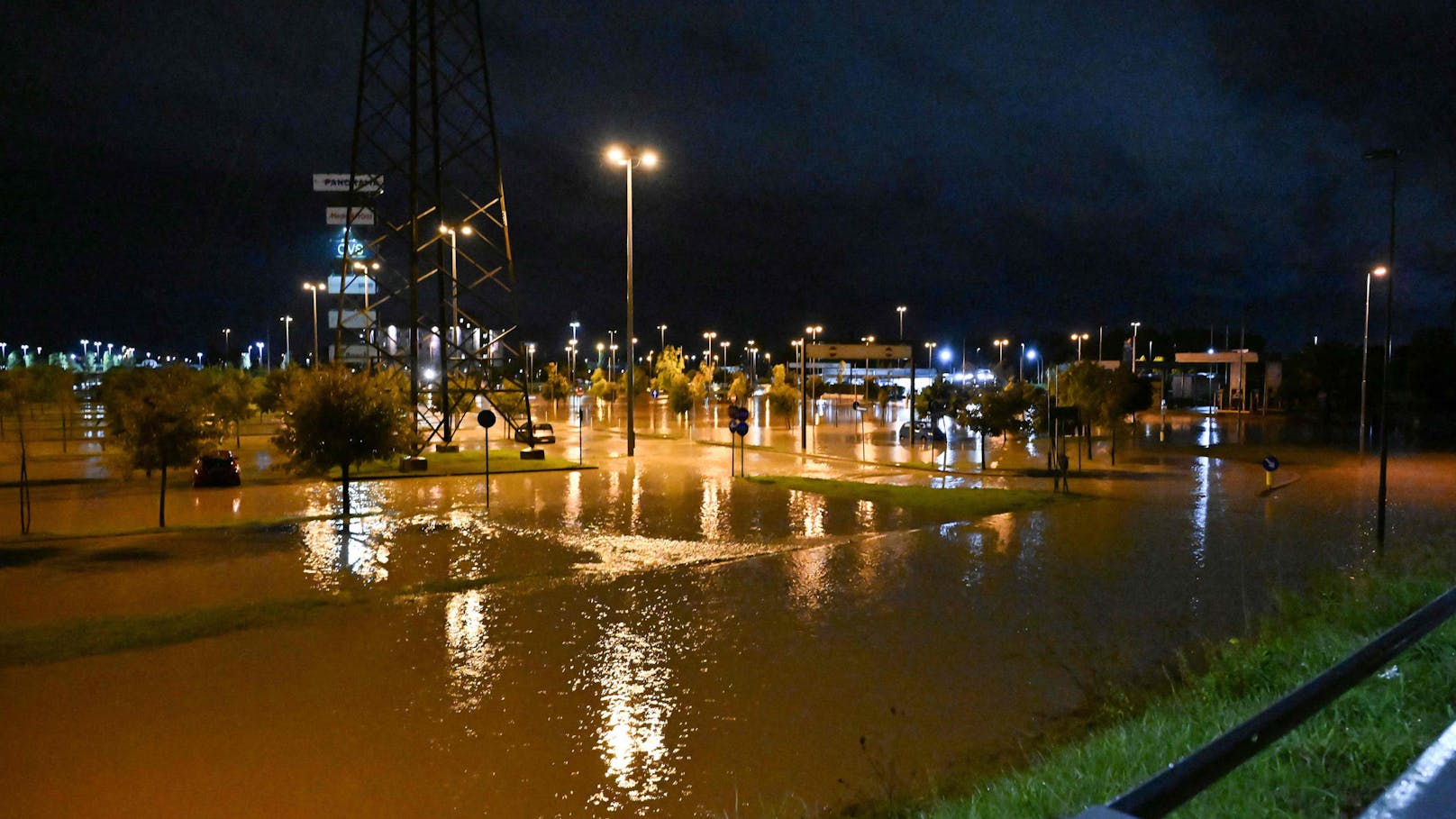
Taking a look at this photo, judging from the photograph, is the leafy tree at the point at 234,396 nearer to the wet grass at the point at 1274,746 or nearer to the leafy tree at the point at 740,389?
the wet grass at the point at 1274,746

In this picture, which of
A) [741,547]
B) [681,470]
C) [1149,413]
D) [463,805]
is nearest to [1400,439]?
[1149,413]

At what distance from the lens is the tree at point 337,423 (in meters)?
20.2

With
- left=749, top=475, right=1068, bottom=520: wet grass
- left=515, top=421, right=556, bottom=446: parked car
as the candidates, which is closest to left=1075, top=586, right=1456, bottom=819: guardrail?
left=749, top=475, right=1068, bottom=520: wet grass

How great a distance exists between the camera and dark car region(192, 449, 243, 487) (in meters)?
26.8

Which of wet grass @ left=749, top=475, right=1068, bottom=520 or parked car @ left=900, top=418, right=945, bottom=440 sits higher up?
parked car @ left=900, top=418, right=945, bottom=440

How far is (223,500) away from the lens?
78.5ft

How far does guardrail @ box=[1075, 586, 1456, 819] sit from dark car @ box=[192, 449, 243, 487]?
28384 millimetres

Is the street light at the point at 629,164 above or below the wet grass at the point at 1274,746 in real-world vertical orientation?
above

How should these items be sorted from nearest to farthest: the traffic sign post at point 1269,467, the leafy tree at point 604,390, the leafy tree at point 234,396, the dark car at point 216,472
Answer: the traffic sign post at point 1269,467 → the dark car at point 216,472 → the leafy tree at point 234,396 → the leafy tree at point 604,390

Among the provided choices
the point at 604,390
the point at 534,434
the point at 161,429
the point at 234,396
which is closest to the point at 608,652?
the point at 161,429

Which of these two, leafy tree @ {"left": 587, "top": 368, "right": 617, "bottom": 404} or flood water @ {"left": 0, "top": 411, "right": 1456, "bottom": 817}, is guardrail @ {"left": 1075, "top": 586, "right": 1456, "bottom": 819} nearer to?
flood water @ {"left": 0, "top": 411, "right": 1456, "bottom": 817}

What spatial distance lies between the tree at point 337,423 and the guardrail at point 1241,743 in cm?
1912

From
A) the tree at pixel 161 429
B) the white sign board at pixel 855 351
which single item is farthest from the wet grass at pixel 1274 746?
the white sign board at pixel 855 351

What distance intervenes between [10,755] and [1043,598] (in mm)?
11388
